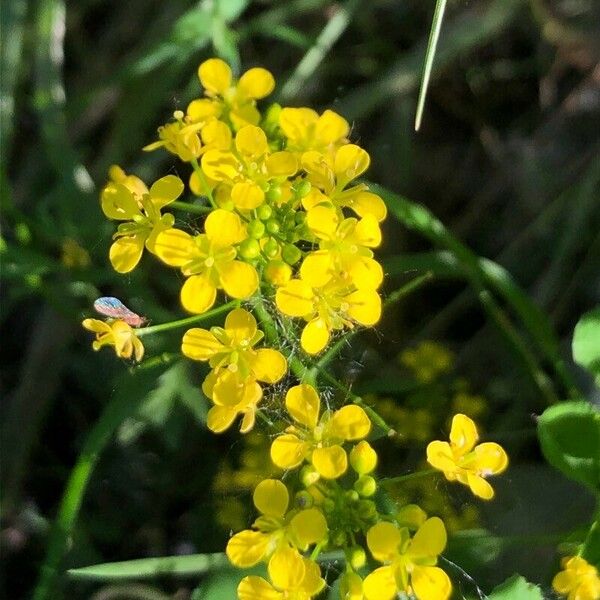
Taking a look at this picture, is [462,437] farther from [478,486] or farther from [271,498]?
[271,498]

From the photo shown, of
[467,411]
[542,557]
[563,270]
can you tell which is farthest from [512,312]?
[542,557]

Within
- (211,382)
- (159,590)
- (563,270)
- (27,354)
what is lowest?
(159,590)

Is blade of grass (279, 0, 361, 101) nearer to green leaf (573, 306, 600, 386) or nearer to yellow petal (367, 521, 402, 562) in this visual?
green leaf (573, 306, 600, 386)

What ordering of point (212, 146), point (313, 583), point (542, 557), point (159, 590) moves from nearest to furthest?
point (313, 583)
point (212, 146)
point (542, 557)
point (159, 590)

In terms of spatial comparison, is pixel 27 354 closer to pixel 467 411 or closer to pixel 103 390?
pixel 103 390

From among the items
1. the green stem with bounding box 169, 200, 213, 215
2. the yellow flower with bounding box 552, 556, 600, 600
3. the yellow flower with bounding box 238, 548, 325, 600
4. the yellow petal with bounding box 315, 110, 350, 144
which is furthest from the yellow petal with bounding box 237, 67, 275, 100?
the yellow flower with bounding box 552, 556, 600, 600
